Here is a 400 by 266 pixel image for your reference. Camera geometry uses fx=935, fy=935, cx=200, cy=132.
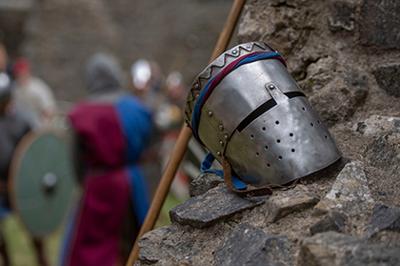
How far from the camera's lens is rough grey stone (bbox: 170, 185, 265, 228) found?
2.04 meters

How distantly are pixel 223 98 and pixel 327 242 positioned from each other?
1.55 ft

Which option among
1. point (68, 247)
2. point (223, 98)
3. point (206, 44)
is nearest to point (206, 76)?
point (223, 98)

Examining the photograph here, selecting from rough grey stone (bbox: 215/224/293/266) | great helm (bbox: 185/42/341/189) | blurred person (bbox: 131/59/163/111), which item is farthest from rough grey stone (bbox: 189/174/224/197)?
blurred person (bbox: 131/59/163/111)

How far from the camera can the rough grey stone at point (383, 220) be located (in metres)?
1.81

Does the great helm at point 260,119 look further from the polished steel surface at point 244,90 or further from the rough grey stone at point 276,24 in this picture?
the rough grey stone at point 276,24

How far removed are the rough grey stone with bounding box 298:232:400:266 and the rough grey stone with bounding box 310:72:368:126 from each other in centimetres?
61

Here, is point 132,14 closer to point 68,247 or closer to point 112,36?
point 112,36

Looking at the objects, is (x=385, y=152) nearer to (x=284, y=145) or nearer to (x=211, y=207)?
(x=284, y=145)

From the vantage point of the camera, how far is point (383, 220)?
184cm

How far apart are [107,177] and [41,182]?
2.69 ft

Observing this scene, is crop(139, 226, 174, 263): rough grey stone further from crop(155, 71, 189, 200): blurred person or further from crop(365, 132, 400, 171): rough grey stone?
crop(155, 71, 189, 200): blurred person

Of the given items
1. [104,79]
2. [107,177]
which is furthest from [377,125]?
[104,79]

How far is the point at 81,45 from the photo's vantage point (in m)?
13.8

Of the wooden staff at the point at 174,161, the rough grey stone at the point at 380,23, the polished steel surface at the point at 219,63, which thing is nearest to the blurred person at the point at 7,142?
the wooden staff at the point at 174,161
